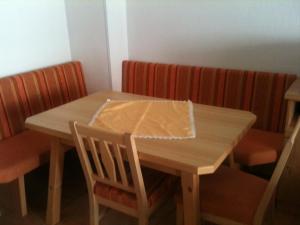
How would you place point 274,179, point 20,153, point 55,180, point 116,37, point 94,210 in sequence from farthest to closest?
point 116,37 → point 20,153 → point 55,180 → point 94,210 → point 274,179

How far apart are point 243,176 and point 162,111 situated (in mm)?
580

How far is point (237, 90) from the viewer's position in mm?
2361

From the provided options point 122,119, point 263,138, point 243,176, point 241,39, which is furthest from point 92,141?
point 241,39

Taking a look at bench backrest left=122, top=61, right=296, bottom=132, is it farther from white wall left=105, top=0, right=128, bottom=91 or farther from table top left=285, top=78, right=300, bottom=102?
table top left=285, top=78, right=300, bottom=102

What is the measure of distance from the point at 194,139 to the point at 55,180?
960mm

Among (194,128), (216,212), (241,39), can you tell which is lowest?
(216,212)

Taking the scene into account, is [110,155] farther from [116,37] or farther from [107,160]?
[116,37]

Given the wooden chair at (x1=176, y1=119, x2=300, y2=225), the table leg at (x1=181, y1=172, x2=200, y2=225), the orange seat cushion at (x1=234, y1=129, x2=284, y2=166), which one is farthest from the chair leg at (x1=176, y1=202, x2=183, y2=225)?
the orange seat cushion at (x1=234, y1=129, x2=284, y2=166)

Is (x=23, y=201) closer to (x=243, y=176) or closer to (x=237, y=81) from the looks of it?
(x=243, y=176)

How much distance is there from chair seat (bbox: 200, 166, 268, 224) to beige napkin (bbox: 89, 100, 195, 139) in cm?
31

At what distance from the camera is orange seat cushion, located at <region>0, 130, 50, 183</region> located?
1998mm

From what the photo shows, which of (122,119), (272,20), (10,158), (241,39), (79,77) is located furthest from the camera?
(79,77)

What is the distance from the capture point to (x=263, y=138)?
7.13ft

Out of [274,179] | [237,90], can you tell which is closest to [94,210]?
[274,179]
